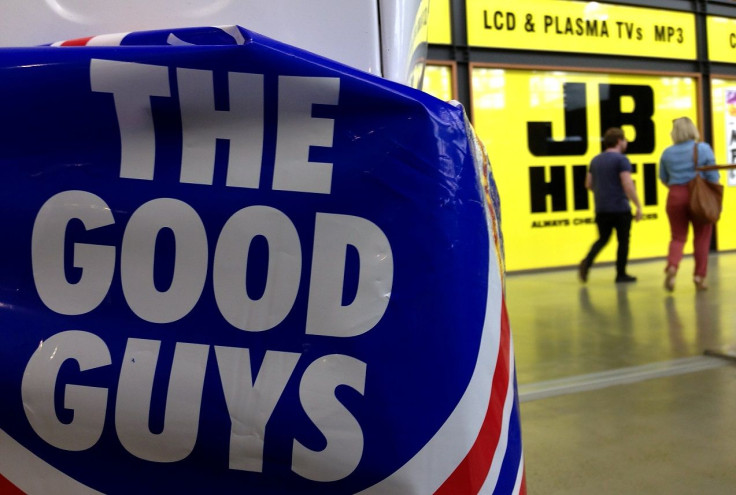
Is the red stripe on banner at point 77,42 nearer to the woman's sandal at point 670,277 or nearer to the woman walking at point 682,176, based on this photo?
the woman walking at point 682,176

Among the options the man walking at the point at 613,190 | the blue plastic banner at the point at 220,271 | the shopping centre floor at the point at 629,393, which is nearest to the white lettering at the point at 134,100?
the blue plastic banner at the point at 220,271

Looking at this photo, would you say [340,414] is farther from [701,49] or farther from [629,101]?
[701,49]

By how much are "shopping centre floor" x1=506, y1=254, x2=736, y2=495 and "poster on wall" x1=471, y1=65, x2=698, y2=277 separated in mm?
2581

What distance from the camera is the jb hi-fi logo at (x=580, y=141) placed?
867 centimetres

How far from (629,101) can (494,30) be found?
2.24 m

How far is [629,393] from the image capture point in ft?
11.0

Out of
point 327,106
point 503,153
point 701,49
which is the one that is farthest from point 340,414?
point 701,49

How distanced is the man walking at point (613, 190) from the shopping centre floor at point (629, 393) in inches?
36.3

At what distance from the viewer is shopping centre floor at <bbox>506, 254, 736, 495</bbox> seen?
2.47 meters

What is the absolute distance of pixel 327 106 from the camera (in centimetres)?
88

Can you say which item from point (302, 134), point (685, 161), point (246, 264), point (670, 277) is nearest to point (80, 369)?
point (246, 264)

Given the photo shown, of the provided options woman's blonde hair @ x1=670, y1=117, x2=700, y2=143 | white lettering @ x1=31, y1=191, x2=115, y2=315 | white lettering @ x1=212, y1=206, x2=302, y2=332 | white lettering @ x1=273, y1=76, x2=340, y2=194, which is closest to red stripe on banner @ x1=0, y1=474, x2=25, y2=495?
white lettering @ x1=31, y1=191, x2=115, y2=315

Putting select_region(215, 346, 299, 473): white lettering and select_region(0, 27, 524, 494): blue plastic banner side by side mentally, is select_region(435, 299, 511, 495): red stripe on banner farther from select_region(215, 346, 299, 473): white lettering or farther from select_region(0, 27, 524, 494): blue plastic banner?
select_region(215, 346, 299, 473): white lettering

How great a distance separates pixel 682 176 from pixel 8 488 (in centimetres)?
604
